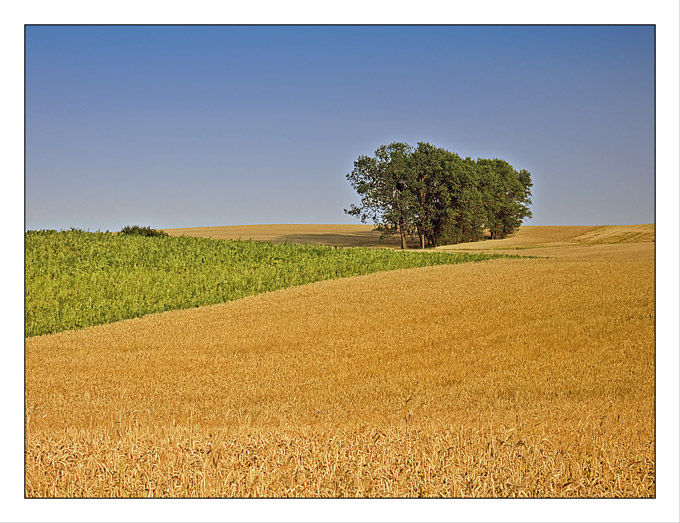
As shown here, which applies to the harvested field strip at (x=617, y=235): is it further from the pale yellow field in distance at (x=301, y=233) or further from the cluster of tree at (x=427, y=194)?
the pale yellow field in distance at (x=301, y=233)

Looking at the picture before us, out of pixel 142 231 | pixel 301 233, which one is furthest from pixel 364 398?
pixel 301 233

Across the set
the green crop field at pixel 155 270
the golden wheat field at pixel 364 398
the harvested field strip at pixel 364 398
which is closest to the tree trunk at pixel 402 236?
the green crop field at pixel 155 270

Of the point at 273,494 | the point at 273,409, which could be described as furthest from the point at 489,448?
the point at 273,409

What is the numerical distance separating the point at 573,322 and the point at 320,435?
612cm

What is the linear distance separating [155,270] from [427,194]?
966 inches

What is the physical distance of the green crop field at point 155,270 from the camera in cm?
1467

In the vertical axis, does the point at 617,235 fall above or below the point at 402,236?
below

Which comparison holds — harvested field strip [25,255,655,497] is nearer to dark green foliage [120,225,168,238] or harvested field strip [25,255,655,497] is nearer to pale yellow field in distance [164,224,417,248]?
dark green foliage [120,225,168,238]

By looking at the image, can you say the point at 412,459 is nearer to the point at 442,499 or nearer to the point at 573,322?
the point at 442,499

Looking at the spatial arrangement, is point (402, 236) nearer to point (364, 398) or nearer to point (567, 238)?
point (567, 238)

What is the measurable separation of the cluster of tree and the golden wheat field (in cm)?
2320

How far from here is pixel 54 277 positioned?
1814 centimetres

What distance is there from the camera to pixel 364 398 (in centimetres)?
641

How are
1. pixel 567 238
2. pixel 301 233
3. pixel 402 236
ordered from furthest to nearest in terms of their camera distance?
1. pixel 301 233
2. pixel 567 238
3. pixel 402 236
